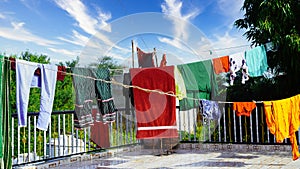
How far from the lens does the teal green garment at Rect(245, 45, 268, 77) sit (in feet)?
17.2

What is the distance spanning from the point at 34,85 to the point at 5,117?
46cm

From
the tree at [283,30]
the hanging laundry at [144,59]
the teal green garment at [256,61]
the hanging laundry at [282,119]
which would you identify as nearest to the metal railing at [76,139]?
the hanging laundry at [144,59]

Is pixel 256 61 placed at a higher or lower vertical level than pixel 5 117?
higher

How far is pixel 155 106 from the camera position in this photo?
462 centimetres

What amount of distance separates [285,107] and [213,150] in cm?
228

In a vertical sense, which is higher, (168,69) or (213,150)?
(168,69)

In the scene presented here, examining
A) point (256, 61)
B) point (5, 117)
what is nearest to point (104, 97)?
point (5, 117)

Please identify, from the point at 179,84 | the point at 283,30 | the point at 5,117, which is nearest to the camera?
the point at 5,117

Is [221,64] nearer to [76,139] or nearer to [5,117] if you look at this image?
[76,139]

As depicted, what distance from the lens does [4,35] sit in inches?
438

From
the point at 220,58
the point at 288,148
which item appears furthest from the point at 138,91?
the point at 288,148

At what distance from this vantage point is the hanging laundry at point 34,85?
3.18 metres

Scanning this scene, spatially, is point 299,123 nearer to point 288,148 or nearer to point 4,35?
point 288,148

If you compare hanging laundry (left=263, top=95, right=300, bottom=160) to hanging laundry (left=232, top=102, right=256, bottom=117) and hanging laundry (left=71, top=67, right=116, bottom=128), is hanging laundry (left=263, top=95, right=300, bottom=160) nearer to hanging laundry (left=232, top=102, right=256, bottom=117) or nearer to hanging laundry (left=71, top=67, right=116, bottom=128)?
hanging laundry (left=232, top=102, right=256, bottom=117)
